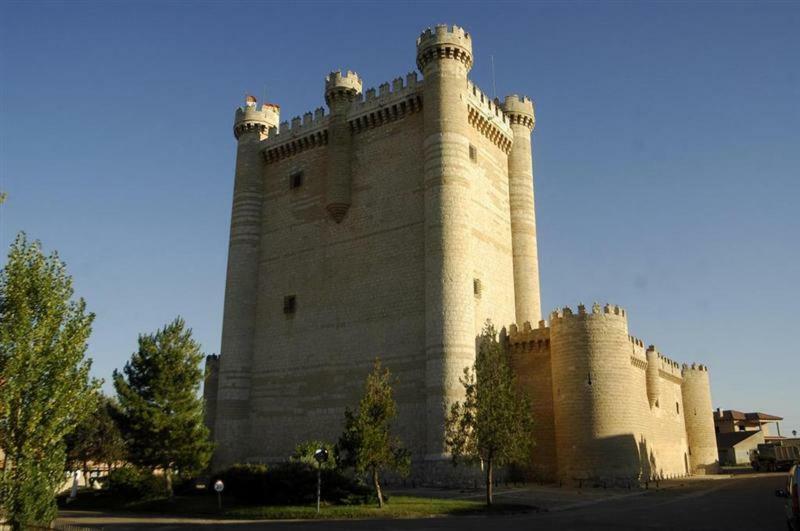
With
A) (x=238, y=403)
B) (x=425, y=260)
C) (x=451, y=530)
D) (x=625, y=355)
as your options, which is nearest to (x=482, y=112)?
(x=425, y=260)

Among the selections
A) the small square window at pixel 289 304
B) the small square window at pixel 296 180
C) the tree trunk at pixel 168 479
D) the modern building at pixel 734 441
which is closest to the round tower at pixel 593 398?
the small square window at pixel 289 304

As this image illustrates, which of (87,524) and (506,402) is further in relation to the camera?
(506,402)

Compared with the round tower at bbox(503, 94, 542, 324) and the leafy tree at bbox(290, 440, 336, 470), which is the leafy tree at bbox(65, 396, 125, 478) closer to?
the leafy tree at bbox(290, 440, 336, 470)

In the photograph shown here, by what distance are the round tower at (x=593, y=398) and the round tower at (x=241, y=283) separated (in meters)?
18.5

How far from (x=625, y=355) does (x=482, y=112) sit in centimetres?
1631

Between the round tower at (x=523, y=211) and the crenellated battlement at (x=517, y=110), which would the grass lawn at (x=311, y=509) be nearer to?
the round tower at (x=523, y=211)

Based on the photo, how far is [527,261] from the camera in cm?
4219

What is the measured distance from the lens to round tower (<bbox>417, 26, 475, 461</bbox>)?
32938 millimetres

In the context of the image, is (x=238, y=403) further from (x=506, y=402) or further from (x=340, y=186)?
(x=506, y=402)

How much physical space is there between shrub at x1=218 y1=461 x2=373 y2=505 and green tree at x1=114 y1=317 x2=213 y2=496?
4.59 metres

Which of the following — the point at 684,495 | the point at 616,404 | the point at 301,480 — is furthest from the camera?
the point at 616,404

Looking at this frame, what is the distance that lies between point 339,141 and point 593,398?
20.9 meters

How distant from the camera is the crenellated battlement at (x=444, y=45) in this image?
37469 millimetres

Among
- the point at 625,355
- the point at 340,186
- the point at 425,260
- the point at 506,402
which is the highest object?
the point at 340,186
